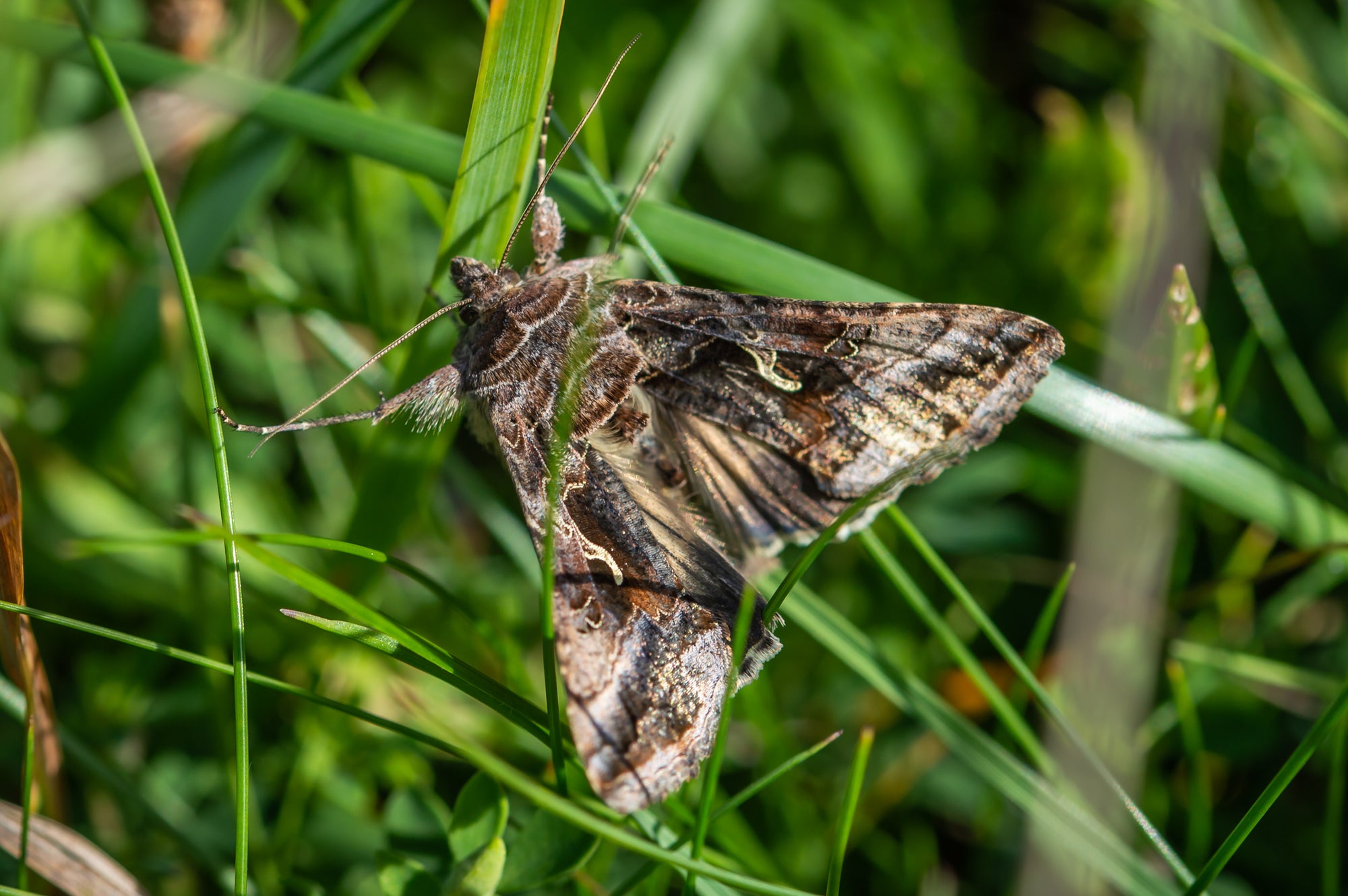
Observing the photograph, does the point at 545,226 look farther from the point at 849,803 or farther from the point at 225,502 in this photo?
the point at 849,803

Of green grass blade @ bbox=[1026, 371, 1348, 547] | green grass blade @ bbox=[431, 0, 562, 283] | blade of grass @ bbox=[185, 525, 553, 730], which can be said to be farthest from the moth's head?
green grass blade @ bbox=[1026, 371, 1348, 547]

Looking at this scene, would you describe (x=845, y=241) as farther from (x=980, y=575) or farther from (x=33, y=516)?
(x=33, y=516)

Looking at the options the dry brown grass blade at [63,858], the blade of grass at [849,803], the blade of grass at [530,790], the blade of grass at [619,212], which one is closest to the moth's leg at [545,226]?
the blade of grass at [619,212]

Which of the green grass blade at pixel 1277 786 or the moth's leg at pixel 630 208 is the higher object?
the moth's leg at pixel 630 208

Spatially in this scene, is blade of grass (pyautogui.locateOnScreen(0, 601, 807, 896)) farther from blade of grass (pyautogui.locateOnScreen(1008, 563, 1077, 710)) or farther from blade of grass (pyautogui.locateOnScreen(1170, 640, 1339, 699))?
blade of grass (pyautogui.locateOnScreen(1170, 640, 1339, 699))

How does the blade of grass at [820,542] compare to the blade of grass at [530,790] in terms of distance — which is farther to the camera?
the blade of grass at [820,542]

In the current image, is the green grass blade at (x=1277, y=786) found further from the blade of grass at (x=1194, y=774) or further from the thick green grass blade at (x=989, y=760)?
the blade of grass at (x=1194, y=774)
